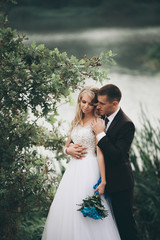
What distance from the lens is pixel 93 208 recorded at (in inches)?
66.0

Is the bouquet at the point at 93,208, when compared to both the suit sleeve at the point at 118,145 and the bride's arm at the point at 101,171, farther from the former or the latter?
the suit sleeve at the point at 118,145

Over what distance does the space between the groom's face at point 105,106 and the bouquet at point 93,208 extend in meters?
0.56

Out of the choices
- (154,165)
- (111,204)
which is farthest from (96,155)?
(154,165)

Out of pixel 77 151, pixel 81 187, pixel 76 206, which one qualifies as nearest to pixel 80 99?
pixel 77 151

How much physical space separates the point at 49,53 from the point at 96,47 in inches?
191

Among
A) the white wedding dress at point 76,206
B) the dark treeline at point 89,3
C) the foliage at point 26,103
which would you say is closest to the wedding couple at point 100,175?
the white wedding dress at point 76,206

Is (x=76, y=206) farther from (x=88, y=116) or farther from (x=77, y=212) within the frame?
(x=88, y=116)

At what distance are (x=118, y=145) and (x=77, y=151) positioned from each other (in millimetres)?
321

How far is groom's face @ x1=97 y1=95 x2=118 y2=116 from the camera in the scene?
1.85 meters

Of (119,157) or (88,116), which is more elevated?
(88,116)

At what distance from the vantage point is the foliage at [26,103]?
169cm

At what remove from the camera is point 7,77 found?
1.67 meters

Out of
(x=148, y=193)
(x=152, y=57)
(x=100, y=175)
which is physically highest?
(x=152, y=57)

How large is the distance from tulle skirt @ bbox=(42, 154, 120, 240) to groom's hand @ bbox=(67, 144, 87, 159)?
0.12 ft
